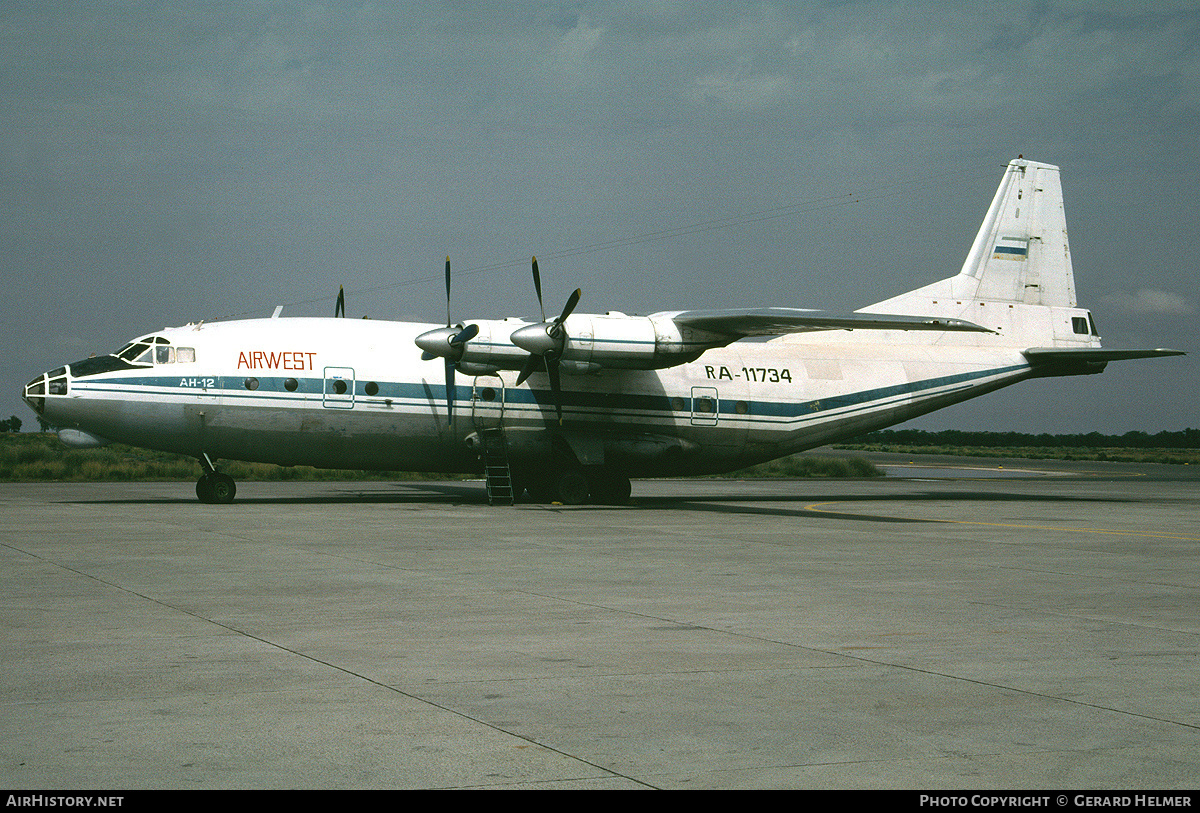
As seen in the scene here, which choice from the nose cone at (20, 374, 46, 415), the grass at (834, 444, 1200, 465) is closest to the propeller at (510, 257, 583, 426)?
the nose cone at (20, 374, 46, 415)

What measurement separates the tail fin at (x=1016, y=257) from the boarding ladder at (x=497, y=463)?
12.6m

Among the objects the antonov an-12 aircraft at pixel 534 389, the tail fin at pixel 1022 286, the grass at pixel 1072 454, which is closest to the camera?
the antonov an-12 aircraft at pixel 534 389

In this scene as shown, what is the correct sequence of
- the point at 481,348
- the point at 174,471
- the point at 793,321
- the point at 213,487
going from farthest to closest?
the point at 174,471 < the point at 213,487 < the point at 481,348 < the point at 793,321

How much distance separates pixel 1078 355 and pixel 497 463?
17.2m

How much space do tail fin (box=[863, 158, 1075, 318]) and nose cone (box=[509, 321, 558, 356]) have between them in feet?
39.6

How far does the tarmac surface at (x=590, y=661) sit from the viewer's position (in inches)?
221

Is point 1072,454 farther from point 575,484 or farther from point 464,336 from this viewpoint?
point 464,336

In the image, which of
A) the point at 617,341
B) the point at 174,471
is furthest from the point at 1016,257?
the point at 174,471

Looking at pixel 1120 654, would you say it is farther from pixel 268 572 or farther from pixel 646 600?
pixel 268 572

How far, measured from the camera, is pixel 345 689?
727cm

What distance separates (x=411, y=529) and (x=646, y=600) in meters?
8.96

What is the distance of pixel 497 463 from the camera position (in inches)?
1074

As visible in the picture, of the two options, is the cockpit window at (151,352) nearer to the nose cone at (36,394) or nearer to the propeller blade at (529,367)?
the nose cone at (36,394)

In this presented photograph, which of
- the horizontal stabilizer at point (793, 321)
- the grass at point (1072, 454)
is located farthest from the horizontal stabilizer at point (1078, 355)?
the grass at point (1072, 454)
